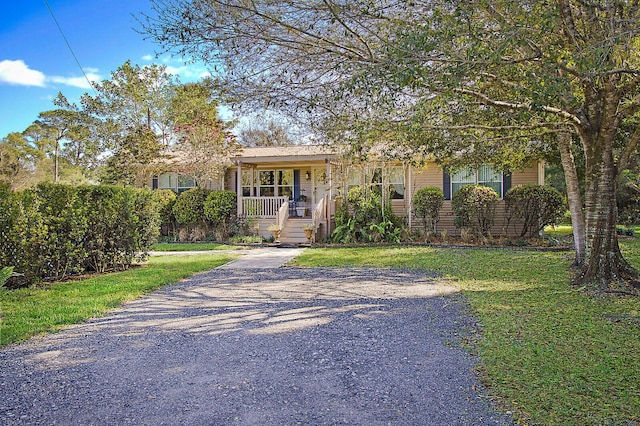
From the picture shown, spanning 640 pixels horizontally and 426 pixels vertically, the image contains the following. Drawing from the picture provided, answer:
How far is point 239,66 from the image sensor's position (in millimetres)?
6824

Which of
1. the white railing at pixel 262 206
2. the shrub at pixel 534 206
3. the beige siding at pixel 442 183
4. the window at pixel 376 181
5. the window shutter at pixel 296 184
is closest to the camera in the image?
the shrub at pixel 534 206

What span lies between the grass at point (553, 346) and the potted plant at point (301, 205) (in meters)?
9.71

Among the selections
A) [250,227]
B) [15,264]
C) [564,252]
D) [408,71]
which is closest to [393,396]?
[408,71]

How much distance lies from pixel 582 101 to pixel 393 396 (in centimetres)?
604

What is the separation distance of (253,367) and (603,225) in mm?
6104

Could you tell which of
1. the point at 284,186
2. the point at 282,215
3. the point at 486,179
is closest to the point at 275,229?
the point at 282,215

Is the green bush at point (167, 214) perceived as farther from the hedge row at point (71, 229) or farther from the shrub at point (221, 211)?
the hedge row at point (71, 229)

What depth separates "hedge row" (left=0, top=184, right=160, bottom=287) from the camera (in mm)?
6844

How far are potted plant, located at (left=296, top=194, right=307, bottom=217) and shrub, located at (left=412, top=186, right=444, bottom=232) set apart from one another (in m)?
5.11

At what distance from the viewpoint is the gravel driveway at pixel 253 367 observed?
9.46 ft

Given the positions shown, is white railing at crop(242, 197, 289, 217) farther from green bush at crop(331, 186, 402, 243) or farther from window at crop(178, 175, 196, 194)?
window at crop(178, 175, 196, 194)

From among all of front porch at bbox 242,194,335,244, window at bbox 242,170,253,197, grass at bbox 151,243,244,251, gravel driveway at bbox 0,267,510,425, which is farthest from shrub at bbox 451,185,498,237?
window at bbox 242,170,253,197

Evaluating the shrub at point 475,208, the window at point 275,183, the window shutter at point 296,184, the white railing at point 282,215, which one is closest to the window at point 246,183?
the window at point 275,183

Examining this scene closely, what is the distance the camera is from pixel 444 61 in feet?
16.5
